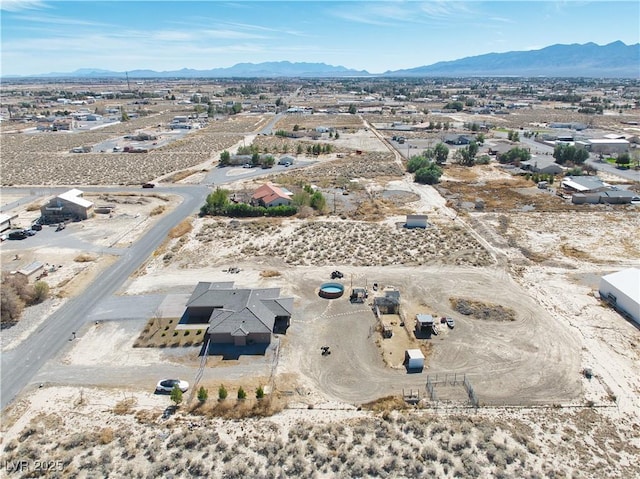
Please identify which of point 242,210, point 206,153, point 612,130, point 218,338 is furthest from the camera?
point 612,130

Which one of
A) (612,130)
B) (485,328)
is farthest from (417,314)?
(612,130)

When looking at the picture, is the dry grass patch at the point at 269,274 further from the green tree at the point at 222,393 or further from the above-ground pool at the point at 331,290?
the green tree at the point at 222,393

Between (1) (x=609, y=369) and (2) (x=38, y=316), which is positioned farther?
(2) (x=38, y=316)

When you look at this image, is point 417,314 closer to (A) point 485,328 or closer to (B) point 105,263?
(A) point 485,328

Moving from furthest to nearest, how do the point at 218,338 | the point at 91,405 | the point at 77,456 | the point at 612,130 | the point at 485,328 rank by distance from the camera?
the point at 612,130 < the point at 485,328 < the point at 218,338 < the point at 91,405 < the point at 77,456

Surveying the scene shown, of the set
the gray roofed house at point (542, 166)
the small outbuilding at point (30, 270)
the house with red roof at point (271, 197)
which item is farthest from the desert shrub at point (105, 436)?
the gray roofed house at point (542, 166)

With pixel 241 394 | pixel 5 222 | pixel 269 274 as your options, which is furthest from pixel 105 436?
pixel 5 222
